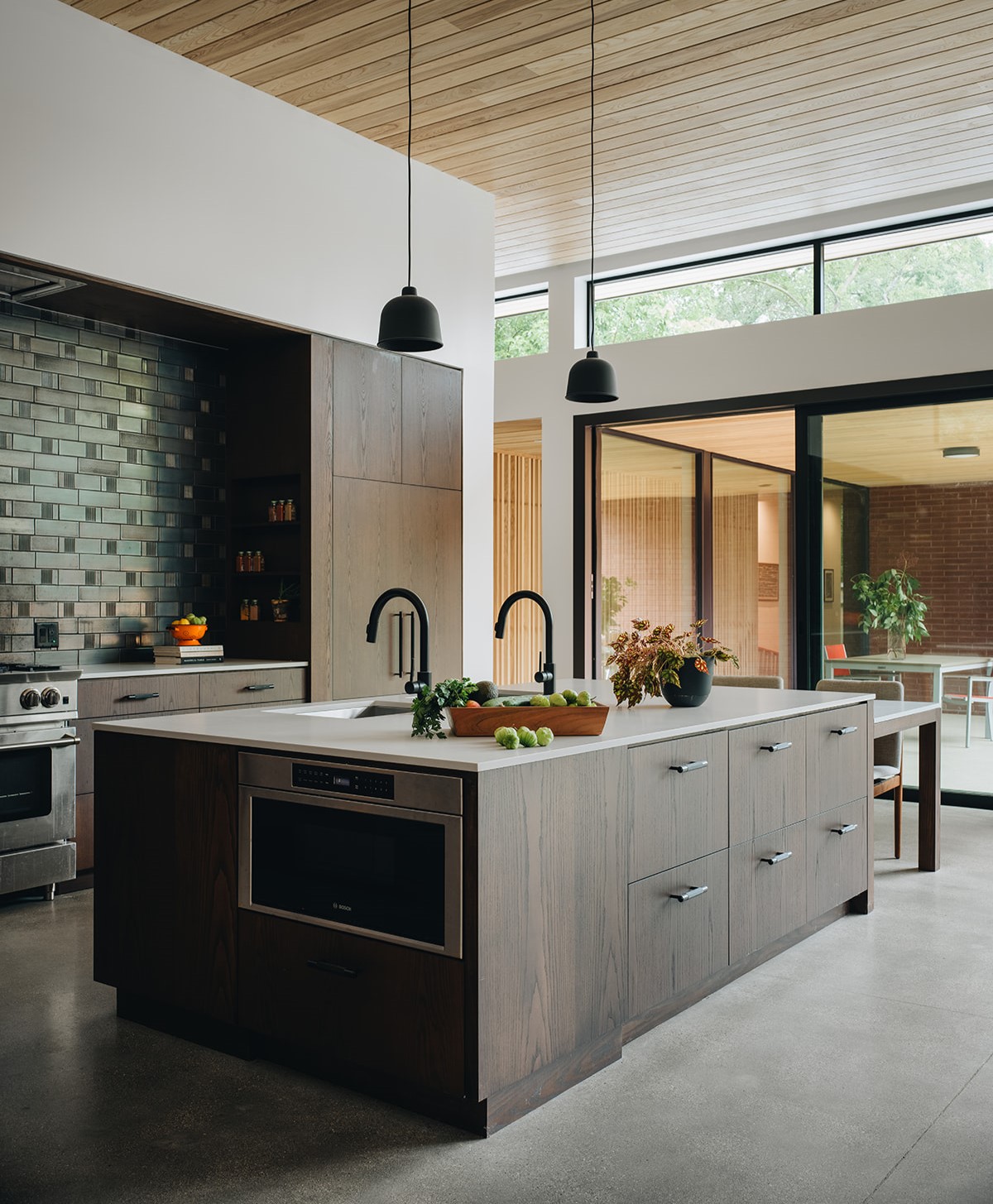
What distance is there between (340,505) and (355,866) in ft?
10.1

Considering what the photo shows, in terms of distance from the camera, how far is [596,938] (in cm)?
270

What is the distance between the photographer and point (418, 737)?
2.80 m

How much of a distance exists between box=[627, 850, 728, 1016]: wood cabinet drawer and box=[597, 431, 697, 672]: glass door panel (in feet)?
15.4

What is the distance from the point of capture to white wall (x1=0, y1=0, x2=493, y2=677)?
13.6 feet

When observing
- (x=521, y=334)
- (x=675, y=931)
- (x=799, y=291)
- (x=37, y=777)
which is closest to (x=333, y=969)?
(x=675, y=931)

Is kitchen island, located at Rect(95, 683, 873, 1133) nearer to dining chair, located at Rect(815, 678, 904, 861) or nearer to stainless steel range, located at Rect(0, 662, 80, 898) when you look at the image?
stainless steel range, located at Rect(0, 662, 80, 898)

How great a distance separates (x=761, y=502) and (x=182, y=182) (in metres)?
4.38

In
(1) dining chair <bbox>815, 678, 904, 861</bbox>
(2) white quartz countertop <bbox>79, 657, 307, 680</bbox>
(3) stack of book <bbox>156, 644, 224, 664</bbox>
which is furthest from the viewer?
(3) stack of book <bbox>156, 644, 224, 664</bbox>

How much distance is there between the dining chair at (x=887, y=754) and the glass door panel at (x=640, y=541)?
2.61 metres

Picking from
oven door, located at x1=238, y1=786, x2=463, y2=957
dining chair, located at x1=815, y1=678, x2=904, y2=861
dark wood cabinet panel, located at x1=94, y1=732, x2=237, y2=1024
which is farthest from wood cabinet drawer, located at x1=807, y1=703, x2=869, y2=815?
Answer: dark wood cabinet panel, located at x1=94, y1=732, x2=237, y2=1024

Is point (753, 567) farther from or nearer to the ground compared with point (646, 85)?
nearer to the ground

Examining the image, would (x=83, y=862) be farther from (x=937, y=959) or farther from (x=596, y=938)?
(x=937, y=959)

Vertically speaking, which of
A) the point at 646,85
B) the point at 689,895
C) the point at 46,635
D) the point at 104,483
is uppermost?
the point at 646,85

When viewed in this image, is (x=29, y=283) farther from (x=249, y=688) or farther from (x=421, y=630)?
(x=421, y=630)
